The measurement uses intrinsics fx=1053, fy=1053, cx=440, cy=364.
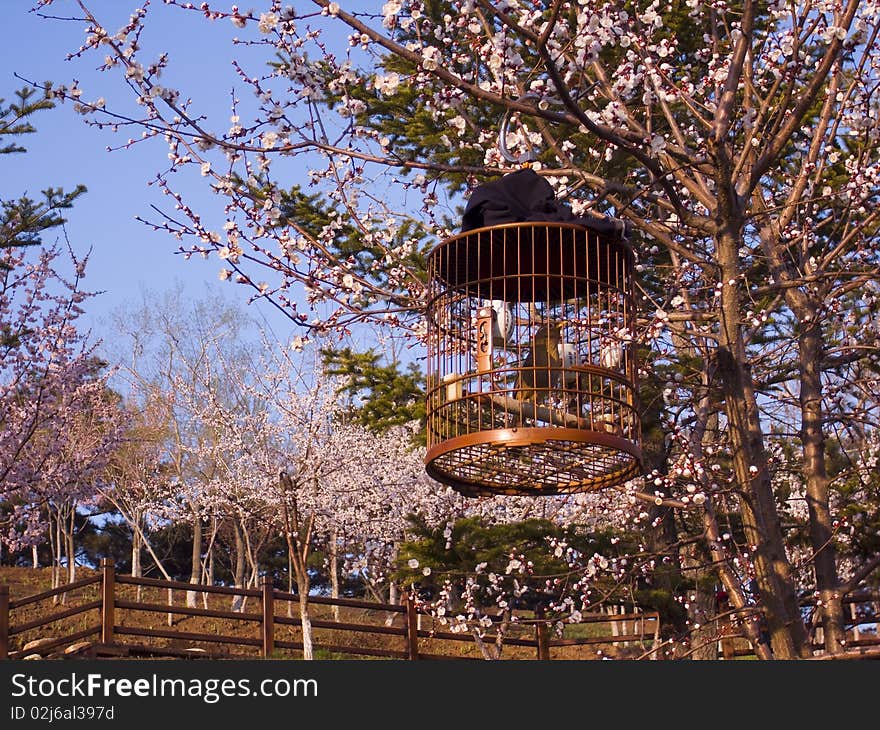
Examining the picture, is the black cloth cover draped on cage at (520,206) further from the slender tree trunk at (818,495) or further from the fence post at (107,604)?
the fence post at (107,604)

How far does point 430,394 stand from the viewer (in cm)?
470

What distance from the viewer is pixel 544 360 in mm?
4684

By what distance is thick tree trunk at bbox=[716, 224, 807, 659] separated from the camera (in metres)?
5.21

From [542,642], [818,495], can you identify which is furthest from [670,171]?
[542,642]

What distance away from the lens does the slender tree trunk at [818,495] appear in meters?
6.60

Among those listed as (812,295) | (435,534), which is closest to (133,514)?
(435,534)

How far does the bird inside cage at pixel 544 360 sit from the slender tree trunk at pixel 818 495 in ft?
7.99

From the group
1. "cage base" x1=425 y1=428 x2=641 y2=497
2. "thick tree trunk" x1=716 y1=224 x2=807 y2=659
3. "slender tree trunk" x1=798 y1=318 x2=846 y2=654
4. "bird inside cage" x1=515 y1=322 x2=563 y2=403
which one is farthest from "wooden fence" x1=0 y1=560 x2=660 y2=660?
"bird inside cage" x1=515 y1=322 x2=563 y2=403

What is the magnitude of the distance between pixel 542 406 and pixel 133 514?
64.3 feet

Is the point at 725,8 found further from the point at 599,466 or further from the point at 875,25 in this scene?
the point at 599,466

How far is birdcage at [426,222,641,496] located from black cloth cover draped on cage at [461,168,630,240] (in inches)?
2.2

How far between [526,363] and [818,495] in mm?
2783

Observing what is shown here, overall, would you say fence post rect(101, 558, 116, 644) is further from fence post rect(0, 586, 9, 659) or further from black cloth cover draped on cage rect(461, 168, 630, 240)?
black cloth cover draped on cage rect(461, 168, 630, 240)

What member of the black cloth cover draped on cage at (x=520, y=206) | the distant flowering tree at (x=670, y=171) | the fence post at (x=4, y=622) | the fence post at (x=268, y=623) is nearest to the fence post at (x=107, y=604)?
the fence post at (x=4, y=622)
